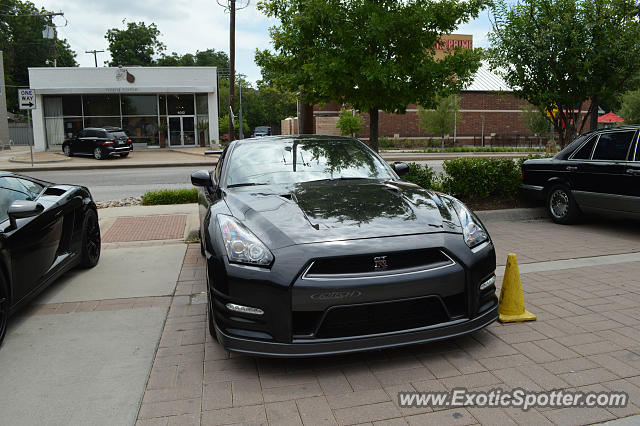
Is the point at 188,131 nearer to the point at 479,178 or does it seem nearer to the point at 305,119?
the point at 305,119

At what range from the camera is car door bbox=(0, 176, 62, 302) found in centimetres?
405

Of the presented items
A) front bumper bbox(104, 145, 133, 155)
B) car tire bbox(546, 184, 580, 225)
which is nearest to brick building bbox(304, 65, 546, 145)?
front bumper bbox(104, 145, 133, 155)

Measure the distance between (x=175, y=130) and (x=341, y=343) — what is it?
35937 millimetres

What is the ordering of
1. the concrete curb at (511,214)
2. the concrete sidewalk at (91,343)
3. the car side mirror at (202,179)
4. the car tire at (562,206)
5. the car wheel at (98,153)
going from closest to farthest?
the concrete sidewalk at (91,343) → the car side mirror at (202,179) → the car tire at (562,206) → the concrete curb at (511,214) → the car wheel at (98,153)

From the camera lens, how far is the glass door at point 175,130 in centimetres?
3666

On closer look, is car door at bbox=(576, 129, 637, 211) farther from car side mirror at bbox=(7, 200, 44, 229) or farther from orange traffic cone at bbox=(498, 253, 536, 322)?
car side mirror at bbox=(7, 200, 44, 229)

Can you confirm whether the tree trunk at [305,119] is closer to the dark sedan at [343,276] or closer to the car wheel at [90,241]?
the car wheel at [90,241]

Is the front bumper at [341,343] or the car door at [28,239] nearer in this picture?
the front bumper at [341,343]

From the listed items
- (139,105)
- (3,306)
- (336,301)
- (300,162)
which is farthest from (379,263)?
(139,105)

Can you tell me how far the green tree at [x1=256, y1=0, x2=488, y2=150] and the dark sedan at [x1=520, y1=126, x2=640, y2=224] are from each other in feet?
6.87

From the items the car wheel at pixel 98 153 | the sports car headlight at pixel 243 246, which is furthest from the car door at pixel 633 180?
the car wheel at pixel 98 153

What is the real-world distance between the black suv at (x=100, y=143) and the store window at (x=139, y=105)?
7.53m

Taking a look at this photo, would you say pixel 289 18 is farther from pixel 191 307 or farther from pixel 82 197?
pixel 191 307

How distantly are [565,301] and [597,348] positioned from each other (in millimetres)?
1027
